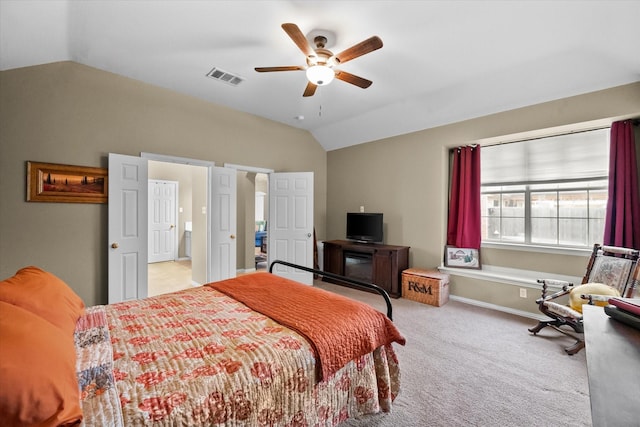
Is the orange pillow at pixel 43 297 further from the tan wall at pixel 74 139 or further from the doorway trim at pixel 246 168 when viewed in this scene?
the doorway trim at pixel 246 168

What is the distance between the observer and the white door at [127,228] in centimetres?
336

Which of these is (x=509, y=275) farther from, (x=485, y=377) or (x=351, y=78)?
(x=351, y=78)

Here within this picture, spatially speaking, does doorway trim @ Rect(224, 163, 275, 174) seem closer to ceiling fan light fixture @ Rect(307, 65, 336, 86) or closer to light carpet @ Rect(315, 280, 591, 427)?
ceiling fan light fixture @ Rect(307, 65, 336, 86)

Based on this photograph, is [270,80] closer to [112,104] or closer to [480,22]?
[112,104]

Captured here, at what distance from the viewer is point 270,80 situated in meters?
3.54

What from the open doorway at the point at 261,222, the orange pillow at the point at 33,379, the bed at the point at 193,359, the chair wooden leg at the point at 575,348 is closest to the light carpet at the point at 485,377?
the chair wooden leg at the point at 575,348

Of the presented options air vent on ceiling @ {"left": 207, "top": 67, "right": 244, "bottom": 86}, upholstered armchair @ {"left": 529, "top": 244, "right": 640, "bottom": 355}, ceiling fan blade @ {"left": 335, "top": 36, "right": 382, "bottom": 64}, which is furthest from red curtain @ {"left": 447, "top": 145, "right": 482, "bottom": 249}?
air vent on ceiling @ {"left": 207, "top": 67, "right": 244, "bottom": 86}

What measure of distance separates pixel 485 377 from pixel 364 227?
10.2 ft

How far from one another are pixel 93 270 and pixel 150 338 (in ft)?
8.43

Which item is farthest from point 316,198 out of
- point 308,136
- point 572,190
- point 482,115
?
point 572,190

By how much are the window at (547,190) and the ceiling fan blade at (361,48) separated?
2975 millimetres

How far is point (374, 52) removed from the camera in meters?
2.86

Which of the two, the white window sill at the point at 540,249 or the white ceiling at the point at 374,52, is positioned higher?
the white ceiling at the point at 374,52

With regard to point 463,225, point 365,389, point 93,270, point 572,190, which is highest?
point 572,190
